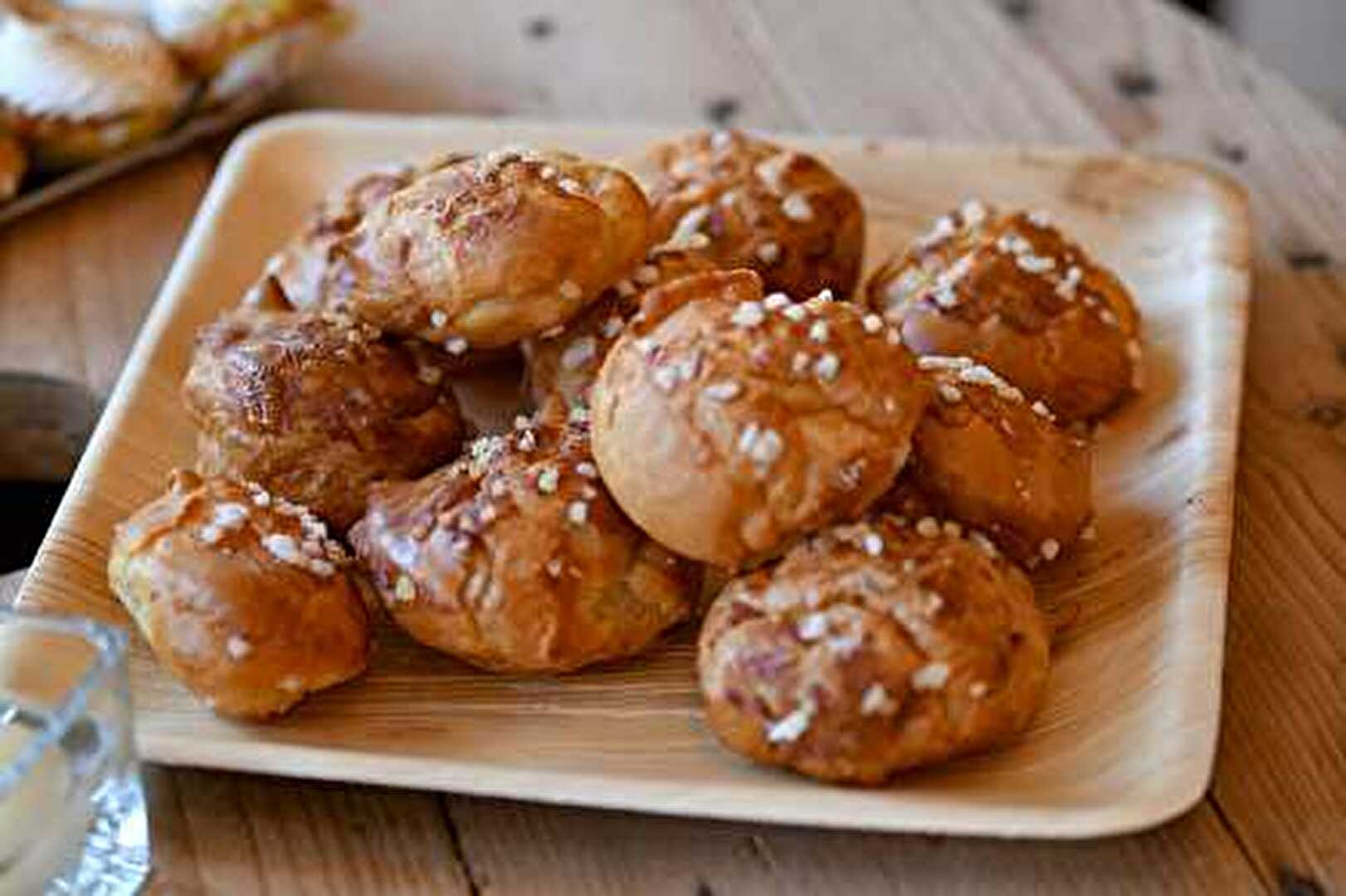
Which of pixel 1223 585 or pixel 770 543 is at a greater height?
pixel 770 543

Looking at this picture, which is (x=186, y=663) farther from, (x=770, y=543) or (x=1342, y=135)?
(x=1342, y=135)

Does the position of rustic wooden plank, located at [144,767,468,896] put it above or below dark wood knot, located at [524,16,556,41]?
above

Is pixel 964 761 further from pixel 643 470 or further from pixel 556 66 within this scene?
pixel 556 66

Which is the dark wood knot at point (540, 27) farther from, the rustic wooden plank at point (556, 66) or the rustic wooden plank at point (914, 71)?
the rustic wooden plank at point (914, 71)

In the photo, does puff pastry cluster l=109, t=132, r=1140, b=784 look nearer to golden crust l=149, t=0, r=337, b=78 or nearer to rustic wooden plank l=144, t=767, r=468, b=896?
rustic wooden plank l=144, t=767, r=468, b=896

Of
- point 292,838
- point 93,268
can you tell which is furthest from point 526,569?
point 93,268

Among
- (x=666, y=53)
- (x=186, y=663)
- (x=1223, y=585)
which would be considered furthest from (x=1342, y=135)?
A: (x=186, y=663)

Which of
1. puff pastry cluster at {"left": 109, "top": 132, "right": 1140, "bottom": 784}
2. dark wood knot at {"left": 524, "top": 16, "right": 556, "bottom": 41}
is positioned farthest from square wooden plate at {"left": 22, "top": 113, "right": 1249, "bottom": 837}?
dark wood knot at {"left": 524, "top": 16, "right": 556, "bottom": 41}

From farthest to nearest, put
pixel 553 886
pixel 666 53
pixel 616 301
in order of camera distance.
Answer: pixel 666 53, pixel 616 301, pixel 553 886
